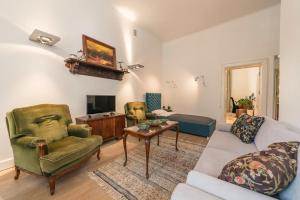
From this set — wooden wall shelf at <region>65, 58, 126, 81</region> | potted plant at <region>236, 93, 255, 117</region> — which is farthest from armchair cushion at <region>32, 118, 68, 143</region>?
potted plant at <region>236, 93, 255, 117</region>

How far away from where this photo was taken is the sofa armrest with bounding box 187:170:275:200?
2.52 feet

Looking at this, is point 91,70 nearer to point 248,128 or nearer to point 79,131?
point 79,131

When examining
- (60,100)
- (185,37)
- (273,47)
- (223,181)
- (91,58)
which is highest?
(185,37)

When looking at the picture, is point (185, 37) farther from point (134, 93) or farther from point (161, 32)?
point (134, 93)

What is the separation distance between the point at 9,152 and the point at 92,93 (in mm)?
1703

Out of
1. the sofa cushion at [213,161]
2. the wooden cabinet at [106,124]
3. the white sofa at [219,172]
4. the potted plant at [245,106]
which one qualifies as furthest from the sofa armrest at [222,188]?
the potted plant at [245,106]

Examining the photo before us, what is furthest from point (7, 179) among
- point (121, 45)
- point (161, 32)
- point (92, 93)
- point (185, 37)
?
point (185, 37)

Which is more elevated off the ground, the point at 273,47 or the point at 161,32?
the point at 161,32

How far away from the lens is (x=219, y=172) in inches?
50.6

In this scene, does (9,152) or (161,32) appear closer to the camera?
(9,152)

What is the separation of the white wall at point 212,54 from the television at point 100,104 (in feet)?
9.42

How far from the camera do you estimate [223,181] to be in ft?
2.89

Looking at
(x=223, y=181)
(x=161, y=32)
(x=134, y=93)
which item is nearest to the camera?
(x=223, y=181)

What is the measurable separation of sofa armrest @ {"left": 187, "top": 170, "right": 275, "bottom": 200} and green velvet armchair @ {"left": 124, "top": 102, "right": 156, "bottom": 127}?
8.72ft
